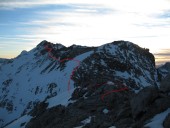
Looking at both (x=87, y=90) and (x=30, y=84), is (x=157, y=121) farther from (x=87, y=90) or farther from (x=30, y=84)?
(x=30, y=84)

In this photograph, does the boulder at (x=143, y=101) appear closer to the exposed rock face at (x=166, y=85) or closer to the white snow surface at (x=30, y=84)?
the exposed rock face at (x=166, y=85)

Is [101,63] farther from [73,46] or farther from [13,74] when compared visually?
[13,74]

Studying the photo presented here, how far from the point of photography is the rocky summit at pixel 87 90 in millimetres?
28062

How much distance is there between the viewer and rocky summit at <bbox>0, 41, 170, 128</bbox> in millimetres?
28062

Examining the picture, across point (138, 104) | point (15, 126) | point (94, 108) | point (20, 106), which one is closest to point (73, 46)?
point (20, 106)

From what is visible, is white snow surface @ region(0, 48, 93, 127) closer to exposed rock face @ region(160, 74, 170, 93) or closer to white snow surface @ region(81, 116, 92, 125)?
white snow surface @ region(81, 116, 92, 125)

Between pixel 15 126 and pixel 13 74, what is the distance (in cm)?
14095

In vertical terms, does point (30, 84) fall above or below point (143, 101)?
below

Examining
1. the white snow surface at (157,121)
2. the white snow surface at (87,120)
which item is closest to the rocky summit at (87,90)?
the white snow surface at (157,121)

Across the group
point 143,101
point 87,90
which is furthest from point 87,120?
point 87,90

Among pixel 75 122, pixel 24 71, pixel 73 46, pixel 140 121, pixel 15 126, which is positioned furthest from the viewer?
pixel 24 71

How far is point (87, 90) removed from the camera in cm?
4922

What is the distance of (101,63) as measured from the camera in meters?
119

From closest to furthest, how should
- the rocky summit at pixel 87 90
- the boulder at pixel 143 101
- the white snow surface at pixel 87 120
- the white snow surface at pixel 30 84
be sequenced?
the boulder at pixel 143 101 < the rocky summit at pixel 87 90 < the white snow surface at pixel 87 120 < the white snow surface at pixel 30 84
